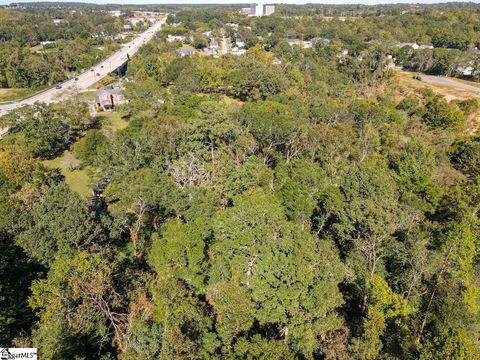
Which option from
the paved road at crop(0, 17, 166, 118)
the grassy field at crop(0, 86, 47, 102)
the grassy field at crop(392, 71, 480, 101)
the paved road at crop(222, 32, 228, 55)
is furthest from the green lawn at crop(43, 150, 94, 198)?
the paved road at crop(222, 32, 228, 55)

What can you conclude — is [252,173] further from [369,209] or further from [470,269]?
[470,269]

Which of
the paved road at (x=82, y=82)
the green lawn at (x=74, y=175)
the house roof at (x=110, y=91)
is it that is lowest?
the green lawn at (x=74, y=175)

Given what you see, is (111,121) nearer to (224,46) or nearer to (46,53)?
(46,53)

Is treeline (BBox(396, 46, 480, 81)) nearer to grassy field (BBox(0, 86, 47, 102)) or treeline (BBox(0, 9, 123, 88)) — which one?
treeline (BBox(0, 9, 123, 88))

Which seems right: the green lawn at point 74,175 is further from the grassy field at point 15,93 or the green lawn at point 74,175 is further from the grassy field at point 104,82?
the grassy field at point 15,93

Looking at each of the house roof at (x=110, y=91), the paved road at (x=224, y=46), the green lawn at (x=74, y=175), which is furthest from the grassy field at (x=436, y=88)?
the green lawn at (x=74, y=175)

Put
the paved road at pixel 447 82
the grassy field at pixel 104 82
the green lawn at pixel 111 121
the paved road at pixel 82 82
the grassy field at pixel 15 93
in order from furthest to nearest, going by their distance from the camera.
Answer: the grassy field at pixel 104 82, the paved road at pixel 447 82, the grassy field at pixel 15 93, the paved road at pixel 82 82, the green lawn at pixel 111 121
